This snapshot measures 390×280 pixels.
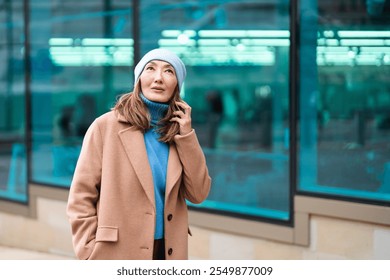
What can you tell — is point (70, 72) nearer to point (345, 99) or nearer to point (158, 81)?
point (345, 99)

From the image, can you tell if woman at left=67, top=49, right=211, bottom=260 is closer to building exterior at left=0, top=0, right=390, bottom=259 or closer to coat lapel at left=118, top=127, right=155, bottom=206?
coat lapel at left=118, top=127, right=155, bottom=206

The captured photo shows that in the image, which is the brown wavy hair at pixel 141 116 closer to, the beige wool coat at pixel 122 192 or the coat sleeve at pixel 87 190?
the beige wool coat at pixel 122 192

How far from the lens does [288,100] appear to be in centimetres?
619

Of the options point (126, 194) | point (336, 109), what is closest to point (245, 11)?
point (336, 109)

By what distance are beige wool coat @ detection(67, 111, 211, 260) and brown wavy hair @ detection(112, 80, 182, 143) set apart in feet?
0.12

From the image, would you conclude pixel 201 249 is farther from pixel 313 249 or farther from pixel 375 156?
pixel 375 156

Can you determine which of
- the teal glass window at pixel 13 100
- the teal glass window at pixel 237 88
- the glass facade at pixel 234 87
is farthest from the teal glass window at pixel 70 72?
the teal glass window at pixel 237 88

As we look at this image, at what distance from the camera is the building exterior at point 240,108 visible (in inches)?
225

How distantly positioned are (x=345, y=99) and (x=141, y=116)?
115 inches

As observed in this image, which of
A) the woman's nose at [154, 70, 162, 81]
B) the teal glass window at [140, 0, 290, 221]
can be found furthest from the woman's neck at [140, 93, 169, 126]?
the teal glass window at [140, 0, 290, 221]

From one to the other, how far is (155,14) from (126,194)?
3928 millimetres

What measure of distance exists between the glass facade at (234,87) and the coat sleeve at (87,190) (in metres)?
2.91

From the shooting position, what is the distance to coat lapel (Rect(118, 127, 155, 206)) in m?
3.26

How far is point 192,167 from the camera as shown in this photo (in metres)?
3.36
